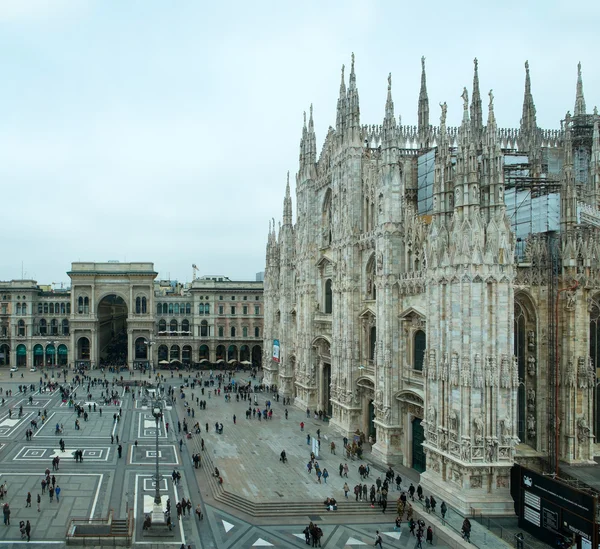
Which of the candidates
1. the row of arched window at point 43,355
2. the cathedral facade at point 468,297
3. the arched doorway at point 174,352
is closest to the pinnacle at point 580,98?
the cathedral facade at point 468,297

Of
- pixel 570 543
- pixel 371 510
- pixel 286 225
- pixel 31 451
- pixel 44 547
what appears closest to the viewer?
pixel 570 543

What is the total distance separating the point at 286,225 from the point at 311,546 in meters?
44.9

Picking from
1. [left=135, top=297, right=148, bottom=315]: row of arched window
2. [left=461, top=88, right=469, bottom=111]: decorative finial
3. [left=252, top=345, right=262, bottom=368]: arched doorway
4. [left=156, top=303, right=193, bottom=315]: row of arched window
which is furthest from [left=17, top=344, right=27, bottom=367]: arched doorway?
[left=461, top=88, right=469, bottom=111]: decorative finial

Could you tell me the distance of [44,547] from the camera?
82.2 ft

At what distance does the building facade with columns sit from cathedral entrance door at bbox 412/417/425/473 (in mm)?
55599

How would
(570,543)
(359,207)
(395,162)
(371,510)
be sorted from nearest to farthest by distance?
(570,543) < (371,510) < (395,162) < (359,207)

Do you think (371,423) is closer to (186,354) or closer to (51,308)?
(186,354)

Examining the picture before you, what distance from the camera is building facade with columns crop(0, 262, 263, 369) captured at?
89062 mm

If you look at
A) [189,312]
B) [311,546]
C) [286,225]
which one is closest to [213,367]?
[189,312]

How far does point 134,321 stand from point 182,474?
184 feet

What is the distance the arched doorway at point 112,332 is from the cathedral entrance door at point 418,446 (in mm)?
64390

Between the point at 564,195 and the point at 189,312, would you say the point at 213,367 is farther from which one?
the point at 564,195

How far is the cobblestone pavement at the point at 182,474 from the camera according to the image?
26.9m

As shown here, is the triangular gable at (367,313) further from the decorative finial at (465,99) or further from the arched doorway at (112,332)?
the arched doorway at (112,332)
